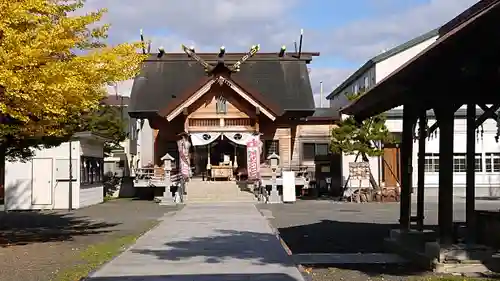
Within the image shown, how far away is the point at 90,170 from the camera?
110ft

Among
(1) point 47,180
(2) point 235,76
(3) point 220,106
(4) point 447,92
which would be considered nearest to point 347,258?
(4) point 447,92

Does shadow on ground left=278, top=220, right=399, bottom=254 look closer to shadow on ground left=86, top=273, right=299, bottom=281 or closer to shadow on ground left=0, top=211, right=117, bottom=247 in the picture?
shadow on ground left=86, top=273, right=299, bottom=281

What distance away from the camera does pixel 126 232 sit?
1922 centimetres

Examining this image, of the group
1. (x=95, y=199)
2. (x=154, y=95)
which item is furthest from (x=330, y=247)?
(x=154, y=95)

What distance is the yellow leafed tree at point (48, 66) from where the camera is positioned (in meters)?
13.1

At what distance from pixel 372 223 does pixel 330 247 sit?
6.88 metres

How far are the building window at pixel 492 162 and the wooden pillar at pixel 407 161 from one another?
95.6 feet

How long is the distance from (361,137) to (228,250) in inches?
858

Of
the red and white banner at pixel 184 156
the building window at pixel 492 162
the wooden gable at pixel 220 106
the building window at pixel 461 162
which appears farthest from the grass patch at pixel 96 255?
the building window at pixel 492 162

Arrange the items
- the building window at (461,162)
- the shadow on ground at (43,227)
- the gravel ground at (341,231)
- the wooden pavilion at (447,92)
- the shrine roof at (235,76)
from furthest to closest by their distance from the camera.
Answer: the shrine roof at (235,76) < the building window at (461,162) < the shadow on ground at (43,227) < the gravel ground at (341,231) < the wooden pavilion at (447,92)

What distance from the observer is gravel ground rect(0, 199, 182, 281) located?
494 inches

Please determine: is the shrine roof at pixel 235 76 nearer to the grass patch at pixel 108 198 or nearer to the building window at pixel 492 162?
Answer: the grass patch at pixel 108 198

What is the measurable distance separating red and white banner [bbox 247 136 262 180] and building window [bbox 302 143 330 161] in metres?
5.75

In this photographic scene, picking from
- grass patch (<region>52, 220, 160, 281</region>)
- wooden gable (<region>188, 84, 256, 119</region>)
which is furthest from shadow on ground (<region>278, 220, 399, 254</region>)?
wooden gable (<region>188, 84, 256, 119</region>)
